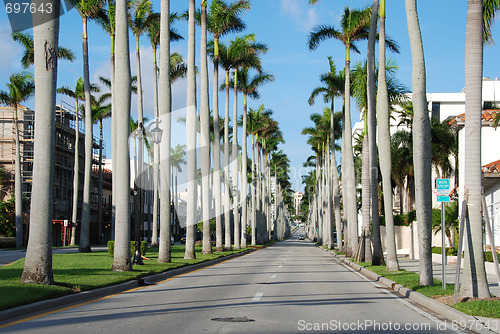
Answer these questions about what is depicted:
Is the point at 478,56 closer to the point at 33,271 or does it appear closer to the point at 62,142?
the point at 33,271

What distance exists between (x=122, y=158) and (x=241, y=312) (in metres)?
9.60

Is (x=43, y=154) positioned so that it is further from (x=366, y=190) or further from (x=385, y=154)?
→ (x=366, y=190)

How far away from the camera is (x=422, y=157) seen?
1590 centimetres

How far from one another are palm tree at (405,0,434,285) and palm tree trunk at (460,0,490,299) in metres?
3.09

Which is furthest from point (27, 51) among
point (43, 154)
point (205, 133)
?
point (43, 154)

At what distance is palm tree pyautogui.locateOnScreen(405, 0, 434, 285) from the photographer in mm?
15836

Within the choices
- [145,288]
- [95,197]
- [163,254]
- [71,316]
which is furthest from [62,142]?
[71,316]

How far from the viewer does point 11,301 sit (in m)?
10.7

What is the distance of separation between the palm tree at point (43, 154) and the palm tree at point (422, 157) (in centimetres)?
952

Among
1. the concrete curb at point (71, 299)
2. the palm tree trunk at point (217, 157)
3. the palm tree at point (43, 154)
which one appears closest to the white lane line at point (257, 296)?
the concrete curb at point (71, 299)

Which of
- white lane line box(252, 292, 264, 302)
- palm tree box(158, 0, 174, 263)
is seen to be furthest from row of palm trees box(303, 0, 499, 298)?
palm tree box(158, 0, 174, 263)

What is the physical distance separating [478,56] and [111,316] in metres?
9.41

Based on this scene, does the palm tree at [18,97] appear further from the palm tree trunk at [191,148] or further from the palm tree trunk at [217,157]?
the palm tree trunk at [191,148]

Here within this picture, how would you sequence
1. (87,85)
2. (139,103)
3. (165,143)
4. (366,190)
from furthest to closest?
(139,103) → (87,85) → (366,190) → (165,143)
